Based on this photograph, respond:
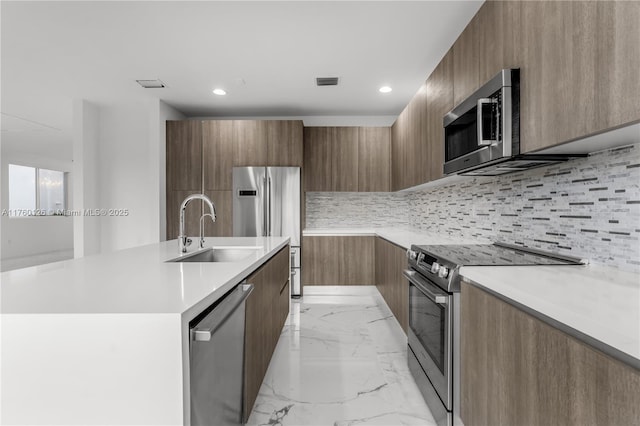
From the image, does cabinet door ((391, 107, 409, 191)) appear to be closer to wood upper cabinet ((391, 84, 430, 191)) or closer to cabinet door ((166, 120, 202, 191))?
wood upper cabinet ((391, 84, 430, 191))

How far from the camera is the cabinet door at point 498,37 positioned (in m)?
1.51

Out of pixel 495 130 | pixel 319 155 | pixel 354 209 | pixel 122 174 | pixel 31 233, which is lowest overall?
pixel 31 233

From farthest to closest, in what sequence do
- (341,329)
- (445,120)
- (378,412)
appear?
(341,329), (445,120), (378,412)

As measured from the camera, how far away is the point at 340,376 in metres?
2.17

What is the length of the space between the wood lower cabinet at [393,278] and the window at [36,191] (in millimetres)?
8477

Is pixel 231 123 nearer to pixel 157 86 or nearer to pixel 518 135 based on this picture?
pixel 157 86

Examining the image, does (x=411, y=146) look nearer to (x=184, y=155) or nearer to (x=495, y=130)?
(x=495, y=130)

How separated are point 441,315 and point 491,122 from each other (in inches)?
38.9

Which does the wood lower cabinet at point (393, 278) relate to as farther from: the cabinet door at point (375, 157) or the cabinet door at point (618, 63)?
the cabinet door at point (618, 63)

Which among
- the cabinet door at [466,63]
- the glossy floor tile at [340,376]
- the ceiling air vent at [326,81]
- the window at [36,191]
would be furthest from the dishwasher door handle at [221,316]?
the window at [36,191]

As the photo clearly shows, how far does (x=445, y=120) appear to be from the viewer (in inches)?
88.9

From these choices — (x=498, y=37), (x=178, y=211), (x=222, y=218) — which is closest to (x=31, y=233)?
(x=178, y=211)

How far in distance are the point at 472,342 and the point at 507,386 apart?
258 millimetres

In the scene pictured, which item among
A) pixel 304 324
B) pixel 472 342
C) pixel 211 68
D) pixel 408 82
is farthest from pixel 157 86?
pixel 472 342
